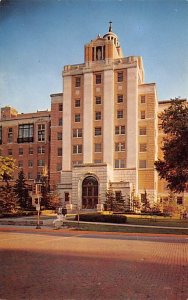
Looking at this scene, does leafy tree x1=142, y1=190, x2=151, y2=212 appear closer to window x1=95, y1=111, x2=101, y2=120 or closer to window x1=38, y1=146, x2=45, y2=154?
window x1=95, y1=111, x2=101, y2=120

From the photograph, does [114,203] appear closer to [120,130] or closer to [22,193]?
[22,193]

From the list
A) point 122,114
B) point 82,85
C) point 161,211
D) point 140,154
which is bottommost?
point 161,211

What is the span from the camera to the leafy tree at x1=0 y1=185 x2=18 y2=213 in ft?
97.4

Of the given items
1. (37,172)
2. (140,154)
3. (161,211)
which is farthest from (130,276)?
(37,172)

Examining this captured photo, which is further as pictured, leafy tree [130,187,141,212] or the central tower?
the central tower

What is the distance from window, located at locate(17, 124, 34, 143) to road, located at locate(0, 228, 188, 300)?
41.2 m

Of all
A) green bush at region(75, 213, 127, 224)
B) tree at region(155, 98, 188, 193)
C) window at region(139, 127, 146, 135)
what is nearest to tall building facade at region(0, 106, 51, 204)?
window at region(139, 127, 146, 135)

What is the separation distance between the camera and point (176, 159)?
2247 centimetres

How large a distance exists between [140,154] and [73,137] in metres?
8.46

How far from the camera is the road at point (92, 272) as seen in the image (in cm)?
668

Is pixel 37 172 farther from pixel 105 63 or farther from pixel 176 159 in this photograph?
pixel 176 159

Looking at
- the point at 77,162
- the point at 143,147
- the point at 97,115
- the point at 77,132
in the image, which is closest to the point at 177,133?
the point at 143,147

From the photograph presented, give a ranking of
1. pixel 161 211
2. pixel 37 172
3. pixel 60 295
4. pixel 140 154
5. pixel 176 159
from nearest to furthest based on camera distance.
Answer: pixel 60 295 < pixel 176 159 < pixel 161 211 < pixel 140 154 < pixel 37 172

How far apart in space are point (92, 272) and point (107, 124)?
124 ft
